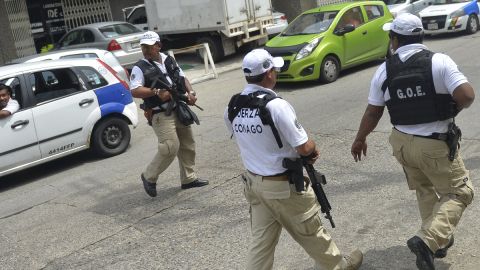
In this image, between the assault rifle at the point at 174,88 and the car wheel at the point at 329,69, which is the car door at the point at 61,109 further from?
the car wheel at the point at 329,69

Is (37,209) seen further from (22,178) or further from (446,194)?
(446,194)

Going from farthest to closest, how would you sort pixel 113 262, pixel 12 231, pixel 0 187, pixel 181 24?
1. pixel 181 24
2. pixel 0 187
3. pixel 12 231
4. pixel 113 262

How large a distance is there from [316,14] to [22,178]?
736cm

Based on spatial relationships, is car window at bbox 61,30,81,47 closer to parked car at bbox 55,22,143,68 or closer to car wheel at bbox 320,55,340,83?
parked car at bbox 55,22,143,68

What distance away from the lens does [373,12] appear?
1280 cm

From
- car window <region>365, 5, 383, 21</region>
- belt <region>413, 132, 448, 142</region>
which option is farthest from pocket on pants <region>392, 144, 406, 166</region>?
car window <region>365, 5, 383, 21</region>

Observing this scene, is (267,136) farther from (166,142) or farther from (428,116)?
(166,142)

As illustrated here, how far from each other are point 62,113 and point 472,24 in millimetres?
13094

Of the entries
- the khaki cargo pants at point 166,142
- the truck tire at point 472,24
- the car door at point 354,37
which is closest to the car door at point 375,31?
the car door at point 354,37

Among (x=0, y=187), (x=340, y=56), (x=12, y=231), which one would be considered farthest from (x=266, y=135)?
(x=340, y=56)

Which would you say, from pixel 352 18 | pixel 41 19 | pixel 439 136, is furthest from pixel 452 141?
pixel 41 19

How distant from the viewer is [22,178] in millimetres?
7602

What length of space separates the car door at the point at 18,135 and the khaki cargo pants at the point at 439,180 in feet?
16.0

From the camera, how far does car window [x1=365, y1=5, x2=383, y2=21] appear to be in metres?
12.7
